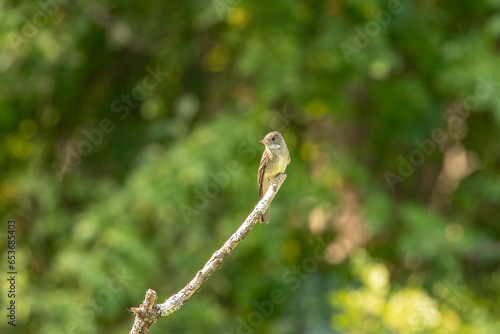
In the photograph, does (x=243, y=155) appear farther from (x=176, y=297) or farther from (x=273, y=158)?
(x=176, y=297)

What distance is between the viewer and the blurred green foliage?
7891 mm

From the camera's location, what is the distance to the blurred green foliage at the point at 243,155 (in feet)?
25.9

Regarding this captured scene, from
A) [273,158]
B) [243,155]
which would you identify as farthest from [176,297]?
[243,155]

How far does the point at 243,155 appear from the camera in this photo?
317 inches

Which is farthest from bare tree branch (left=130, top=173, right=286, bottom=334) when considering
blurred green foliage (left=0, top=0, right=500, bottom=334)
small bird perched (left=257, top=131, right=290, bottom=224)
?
blurred green foliage (left=0, top=0, right=500, bottom=334)

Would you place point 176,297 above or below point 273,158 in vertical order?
above

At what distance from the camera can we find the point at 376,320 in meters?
5.68

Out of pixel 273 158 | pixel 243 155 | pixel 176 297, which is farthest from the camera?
pixel 243 155

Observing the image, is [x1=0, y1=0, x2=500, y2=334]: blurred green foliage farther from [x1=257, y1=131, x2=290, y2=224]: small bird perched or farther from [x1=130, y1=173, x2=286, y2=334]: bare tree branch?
[x1=130, y1=173, x2=286, y2=334]: bare tree branch

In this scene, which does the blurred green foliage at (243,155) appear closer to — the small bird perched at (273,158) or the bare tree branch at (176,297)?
the small bird perched at (273,158)

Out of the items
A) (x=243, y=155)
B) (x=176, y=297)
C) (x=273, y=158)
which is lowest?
(x=243, y=155)

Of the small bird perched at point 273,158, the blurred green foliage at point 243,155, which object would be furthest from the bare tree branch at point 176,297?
the blurred green foliage at point 243,155

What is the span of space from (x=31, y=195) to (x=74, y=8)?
2388 millimetres

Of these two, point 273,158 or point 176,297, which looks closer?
point 176,297
